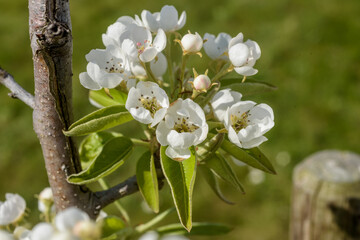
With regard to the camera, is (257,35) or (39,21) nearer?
(39,21)

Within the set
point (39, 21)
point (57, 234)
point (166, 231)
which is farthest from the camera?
point (166, 231)

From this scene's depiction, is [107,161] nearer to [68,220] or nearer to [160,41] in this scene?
[160,41]

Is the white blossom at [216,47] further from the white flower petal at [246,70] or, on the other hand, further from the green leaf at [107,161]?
the green leaf at [107,161]

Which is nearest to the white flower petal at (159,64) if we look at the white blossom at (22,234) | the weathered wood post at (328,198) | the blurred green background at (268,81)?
the white blossom at (22,234)

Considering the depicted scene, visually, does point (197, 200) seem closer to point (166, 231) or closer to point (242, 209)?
point (242, 209)

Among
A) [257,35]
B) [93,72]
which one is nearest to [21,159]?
[257,35]
